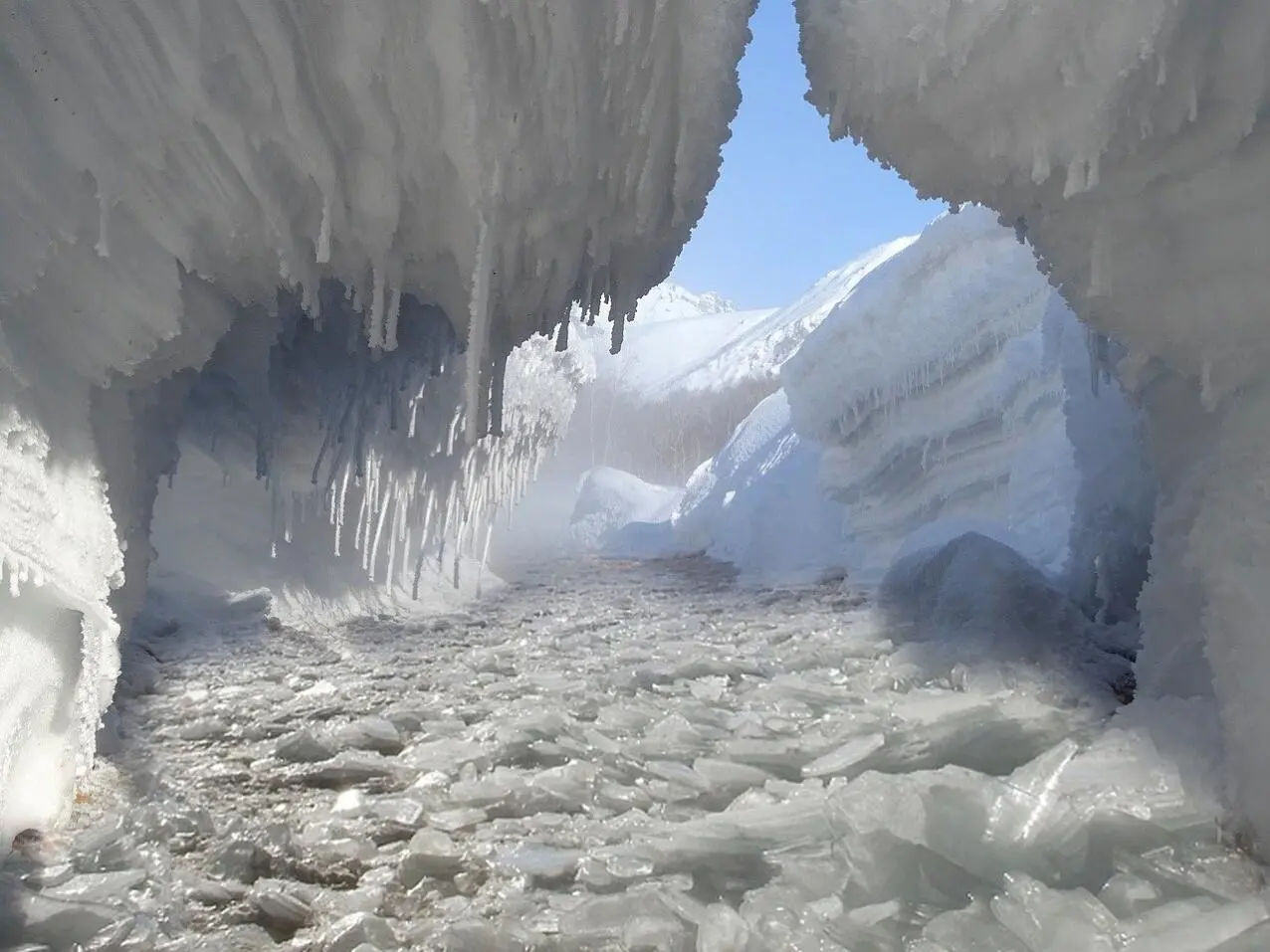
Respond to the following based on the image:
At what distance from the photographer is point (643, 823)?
2713mm

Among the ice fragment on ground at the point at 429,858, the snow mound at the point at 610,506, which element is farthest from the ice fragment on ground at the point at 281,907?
the snow mound at the point at 610,506

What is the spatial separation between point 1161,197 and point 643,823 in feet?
9.68

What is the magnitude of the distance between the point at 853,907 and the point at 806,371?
35.7 ft

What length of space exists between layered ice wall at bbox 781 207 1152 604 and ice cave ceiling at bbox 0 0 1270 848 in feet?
19.7

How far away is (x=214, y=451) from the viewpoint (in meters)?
6.14

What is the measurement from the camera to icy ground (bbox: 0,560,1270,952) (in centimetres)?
206

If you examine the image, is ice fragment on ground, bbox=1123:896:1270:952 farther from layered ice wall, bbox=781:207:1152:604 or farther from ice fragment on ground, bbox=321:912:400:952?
layered ice wall, bbox=781:207:1152:604

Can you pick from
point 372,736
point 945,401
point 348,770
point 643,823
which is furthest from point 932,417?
point 348,770

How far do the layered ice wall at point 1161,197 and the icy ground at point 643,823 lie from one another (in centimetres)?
58

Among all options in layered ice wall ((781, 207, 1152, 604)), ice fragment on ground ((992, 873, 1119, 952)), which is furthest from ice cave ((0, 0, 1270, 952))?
layered ice wall ((781, 207, 1152, 604))

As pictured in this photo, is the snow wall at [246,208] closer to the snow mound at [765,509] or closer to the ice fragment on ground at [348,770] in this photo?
the ice fragment on ground at [348,770]

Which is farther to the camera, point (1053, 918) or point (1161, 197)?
point (1161, 197)

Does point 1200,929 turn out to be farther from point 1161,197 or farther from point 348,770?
point 348,770

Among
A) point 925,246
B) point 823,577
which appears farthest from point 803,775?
point 925,246
